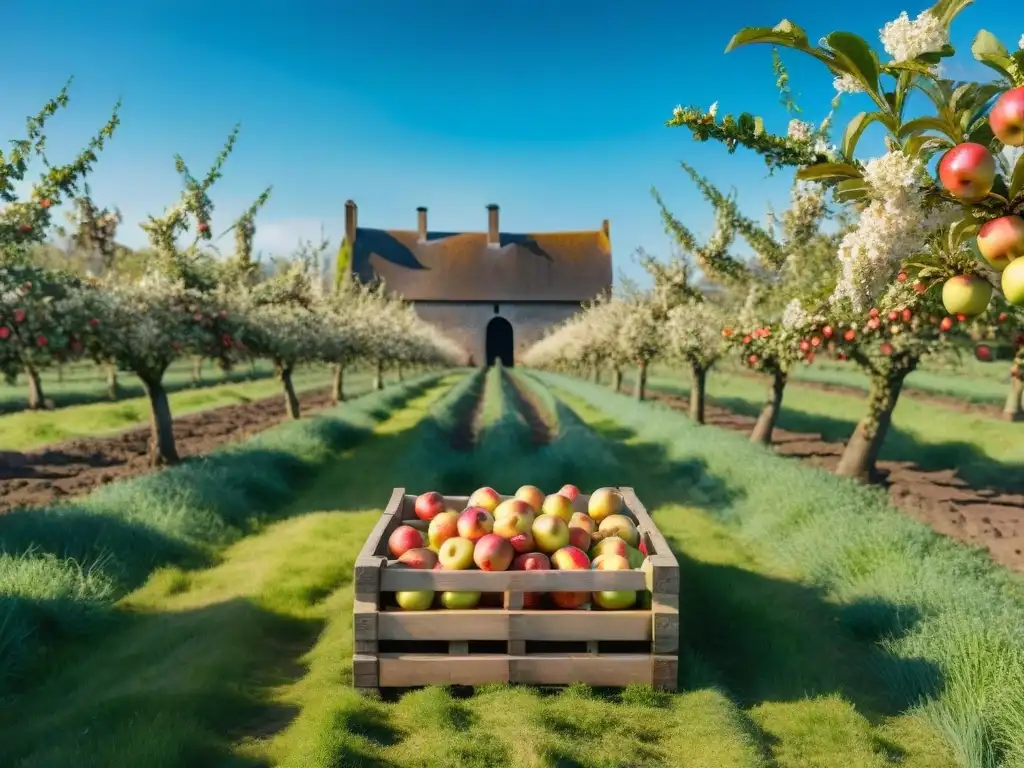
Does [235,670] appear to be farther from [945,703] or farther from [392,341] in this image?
[392,341]

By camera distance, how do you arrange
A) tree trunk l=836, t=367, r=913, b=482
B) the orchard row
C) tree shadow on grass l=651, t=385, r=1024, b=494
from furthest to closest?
1. tree shadow on grass l=651, t=385, r=1024, b=494
2. tree trunk l=836, t=367, r=913, b=482
3. the orchard row

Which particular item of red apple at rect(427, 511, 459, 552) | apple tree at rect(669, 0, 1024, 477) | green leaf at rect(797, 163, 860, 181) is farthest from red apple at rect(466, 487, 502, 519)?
green leaf at rect(797, 163, 860, 181)

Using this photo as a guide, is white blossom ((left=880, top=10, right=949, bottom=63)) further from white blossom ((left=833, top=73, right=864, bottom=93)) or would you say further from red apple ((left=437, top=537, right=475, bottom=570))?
red apple ((left=437, top=537, right=475, bottom=570))

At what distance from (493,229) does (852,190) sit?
74.7m

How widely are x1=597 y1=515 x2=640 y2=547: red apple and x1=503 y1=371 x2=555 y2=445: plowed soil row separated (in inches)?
469

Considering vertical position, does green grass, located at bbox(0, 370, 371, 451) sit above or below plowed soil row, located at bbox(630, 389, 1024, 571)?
above

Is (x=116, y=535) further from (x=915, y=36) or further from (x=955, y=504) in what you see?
(x=955, y=504)

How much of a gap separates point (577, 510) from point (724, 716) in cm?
238

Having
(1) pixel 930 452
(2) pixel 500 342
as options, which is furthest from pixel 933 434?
(2) pixel 500 342

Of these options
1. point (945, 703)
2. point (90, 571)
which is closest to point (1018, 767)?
point (945, 703)

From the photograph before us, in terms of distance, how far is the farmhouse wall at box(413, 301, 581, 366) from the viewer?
71.2 meters

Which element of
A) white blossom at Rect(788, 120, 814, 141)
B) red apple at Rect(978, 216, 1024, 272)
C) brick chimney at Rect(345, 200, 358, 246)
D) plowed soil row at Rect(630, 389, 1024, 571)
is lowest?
plowed soil row at Rect(630, 389, 1024, 571)

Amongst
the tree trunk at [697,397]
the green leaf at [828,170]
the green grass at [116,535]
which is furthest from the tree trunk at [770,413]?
the green leaf at [828,170]

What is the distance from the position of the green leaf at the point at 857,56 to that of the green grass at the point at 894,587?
4345mm
